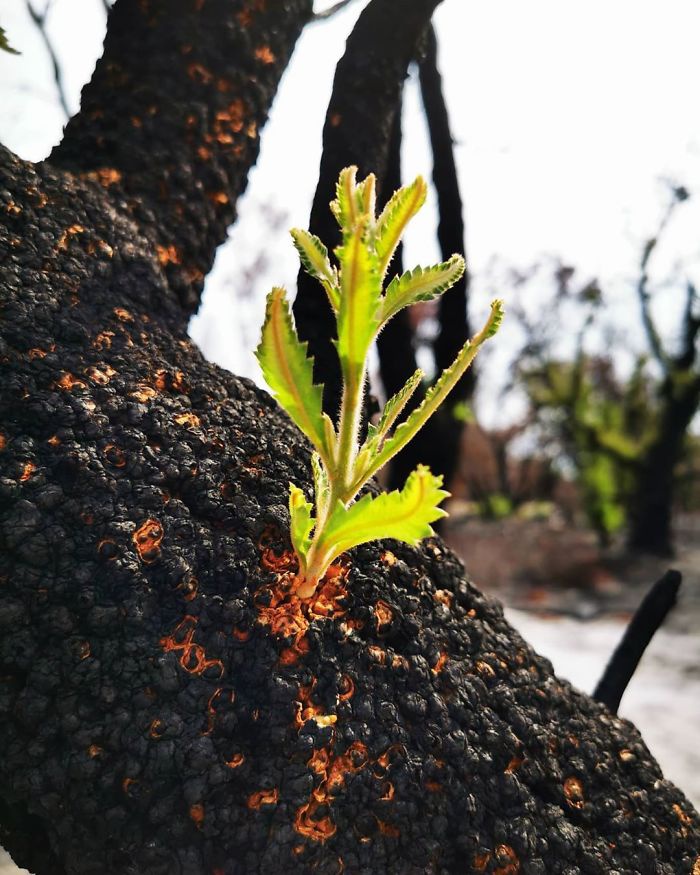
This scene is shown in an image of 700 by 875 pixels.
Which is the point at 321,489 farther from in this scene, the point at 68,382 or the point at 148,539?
the point at 68,382

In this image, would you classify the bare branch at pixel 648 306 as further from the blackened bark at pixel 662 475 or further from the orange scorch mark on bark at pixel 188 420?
the orange scorch mark on bark at pixel 188 420

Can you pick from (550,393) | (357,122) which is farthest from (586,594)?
(357,122)

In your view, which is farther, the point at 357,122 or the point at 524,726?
the point at 357,122

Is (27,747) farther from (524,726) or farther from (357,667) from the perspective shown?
(524,726)

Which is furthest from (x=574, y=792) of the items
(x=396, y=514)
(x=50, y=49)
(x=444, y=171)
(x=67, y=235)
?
(x=50, y=49)

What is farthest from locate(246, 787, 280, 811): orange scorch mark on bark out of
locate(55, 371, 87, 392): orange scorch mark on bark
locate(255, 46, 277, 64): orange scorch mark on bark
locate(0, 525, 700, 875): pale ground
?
locate(0, 525, 700, 875): pale ground
